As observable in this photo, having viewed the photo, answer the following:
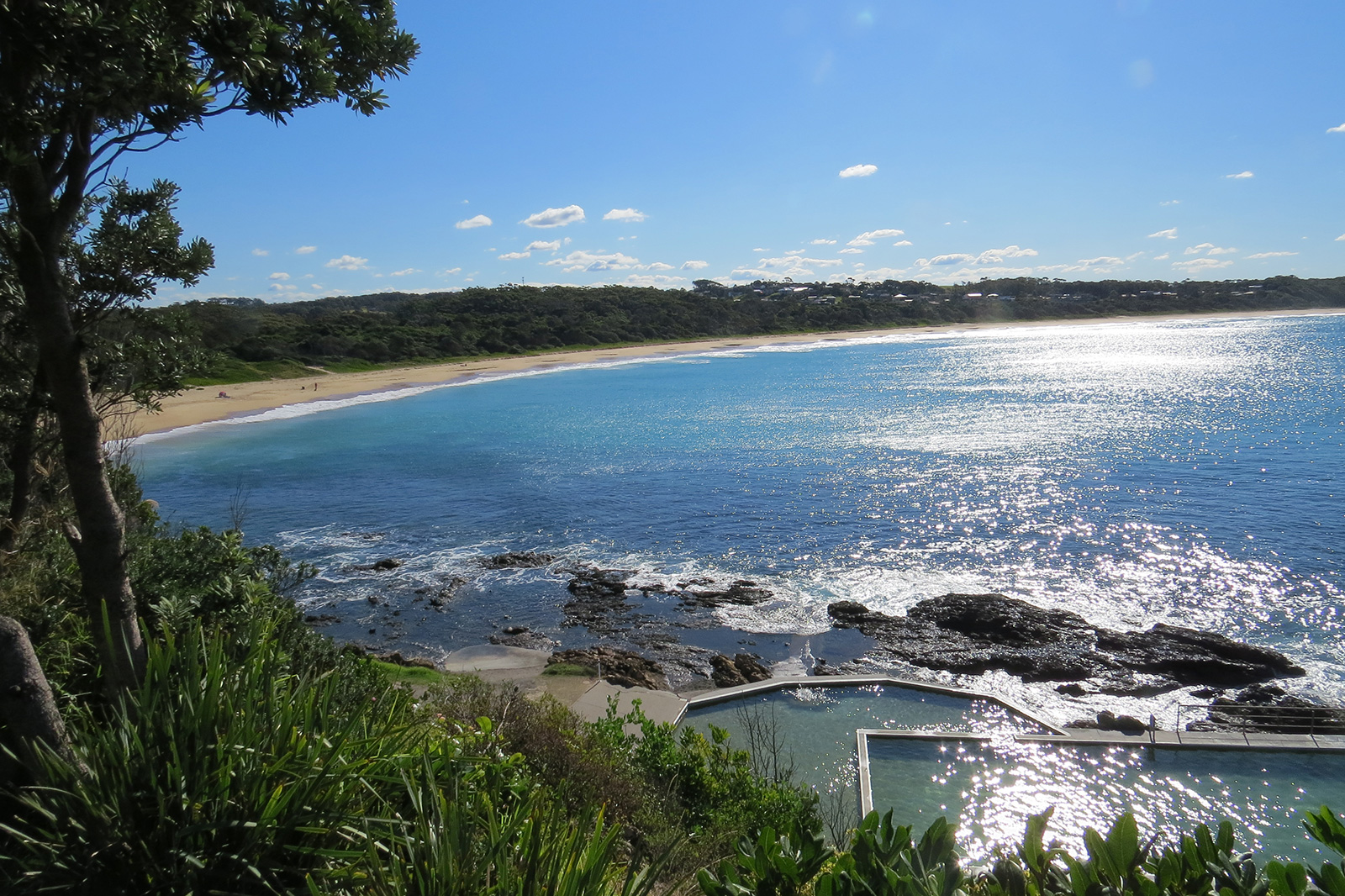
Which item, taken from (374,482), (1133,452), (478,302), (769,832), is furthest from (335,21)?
(478,302)

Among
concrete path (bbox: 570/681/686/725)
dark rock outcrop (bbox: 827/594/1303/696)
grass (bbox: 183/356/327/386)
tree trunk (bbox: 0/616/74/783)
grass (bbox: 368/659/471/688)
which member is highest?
tree trunk (bbox: 0/616/74/783)

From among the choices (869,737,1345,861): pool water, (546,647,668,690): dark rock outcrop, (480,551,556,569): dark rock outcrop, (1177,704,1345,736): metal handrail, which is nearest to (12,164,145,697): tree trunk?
(869,737,1345,861): pool water

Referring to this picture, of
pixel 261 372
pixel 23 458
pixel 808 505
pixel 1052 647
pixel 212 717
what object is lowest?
pixel 1052 647

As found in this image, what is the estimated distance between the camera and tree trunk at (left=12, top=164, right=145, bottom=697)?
4027 mm

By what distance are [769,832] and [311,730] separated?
2.05m

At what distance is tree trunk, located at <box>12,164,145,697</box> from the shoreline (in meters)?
11.3

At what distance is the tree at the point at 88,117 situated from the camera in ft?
12.4

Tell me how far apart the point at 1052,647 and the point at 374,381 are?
57736 millimetres

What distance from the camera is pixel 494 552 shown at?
2209 centimetres

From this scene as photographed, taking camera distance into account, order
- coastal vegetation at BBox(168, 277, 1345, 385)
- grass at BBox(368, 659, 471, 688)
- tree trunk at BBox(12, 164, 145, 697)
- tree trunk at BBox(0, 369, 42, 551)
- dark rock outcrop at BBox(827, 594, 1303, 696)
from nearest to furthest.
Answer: tree trunk at BBox(12, 164, 145, 697) < tree trunk at BBox(0, 369, 42, 551) < grass at BBox(368, 659, 471, 688) < dark rock outcrop at BBox(827, 594, 1303, 696) < coastal vegetation at BBox(168, 277, 1345, 385)

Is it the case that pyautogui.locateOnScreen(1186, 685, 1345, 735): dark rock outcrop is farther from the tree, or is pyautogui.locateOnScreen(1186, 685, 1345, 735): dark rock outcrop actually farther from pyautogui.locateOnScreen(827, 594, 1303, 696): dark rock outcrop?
the tree

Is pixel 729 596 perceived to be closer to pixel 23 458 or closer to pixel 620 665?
pixel 620 665

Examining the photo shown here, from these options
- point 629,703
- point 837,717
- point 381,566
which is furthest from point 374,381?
point 837,717

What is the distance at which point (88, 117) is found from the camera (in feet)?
14.1
